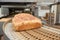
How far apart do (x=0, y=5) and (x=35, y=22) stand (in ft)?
5.70

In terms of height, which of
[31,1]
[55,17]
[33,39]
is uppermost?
[31,1]

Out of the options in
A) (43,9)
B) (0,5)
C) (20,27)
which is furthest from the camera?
(43,9)

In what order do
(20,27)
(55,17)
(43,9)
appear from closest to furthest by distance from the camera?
(20,27) < (55,17) < (43,9)

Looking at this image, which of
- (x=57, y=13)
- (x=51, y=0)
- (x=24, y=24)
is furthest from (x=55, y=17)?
(x=24, y=24)

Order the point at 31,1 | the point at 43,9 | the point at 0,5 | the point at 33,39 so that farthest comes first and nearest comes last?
the point at 43,9 → the point at 0,5 → the point at 31,1 → the point at 33,39

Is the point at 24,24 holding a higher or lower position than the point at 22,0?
lower

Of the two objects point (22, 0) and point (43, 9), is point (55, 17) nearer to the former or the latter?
point (22, 0)

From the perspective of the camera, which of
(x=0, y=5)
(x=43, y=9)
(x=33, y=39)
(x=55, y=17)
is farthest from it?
(x=43, y=9)

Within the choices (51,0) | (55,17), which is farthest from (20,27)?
(55,17)

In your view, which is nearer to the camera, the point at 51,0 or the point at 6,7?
the point at 51,0

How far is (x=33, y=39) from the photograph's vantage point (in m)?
0.62

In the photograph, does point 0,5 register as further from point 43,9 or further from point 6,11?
point 43,9

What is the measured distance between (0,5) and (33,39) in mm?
2013

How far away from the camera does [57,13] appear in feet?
11.8
